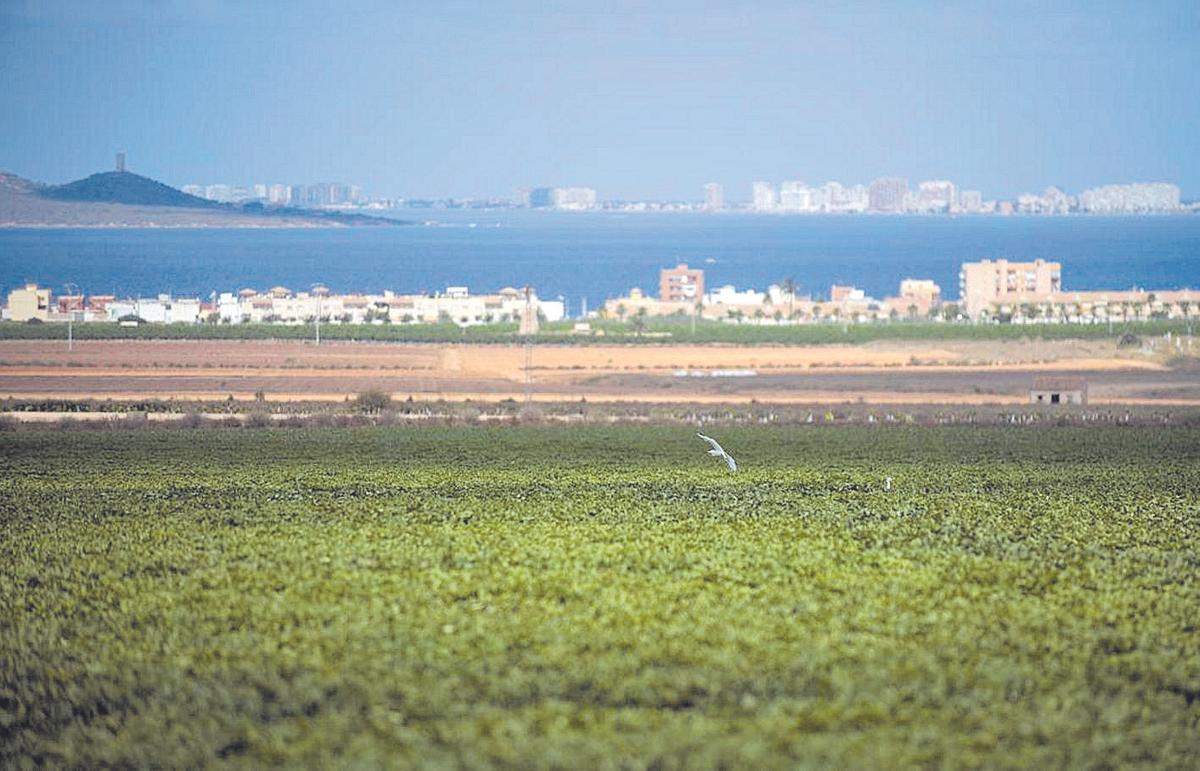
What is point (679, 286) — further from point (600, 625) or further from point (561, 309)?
point (600, 625)

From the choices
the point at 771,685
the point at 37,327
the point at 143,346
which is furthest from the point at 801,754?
the point at 37,327

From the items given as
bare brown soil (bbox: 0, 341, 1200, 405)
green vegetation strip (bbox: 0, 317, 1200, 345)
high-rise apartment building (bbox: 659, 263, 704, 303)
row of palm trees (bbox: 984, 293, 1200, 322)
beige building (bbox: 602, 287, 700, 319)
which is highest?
high-rise apartment building (bbox: 659, 263, 704, 303)

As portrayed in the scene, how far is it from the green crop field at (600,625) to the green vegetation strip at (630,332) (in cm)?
5646

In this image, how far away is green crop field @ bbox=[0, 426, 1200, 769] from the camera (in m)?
10.5

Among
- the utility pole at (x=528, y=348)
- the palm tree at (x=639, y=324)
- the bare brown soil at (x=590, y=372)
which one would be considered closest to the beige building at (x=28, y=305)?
the bare brown soil at (x=590, y=372)

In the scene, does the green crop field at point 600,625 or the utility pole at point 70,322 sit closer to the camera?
the green crop field at point 600,625

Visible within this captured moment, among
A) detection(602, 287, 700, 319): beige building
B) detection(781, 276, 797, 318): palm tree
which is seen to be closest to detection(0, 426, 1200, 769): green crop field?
detection(602, 287, 700, 319): beige building

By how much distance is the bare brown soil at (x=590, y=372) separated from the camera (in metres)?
56.4

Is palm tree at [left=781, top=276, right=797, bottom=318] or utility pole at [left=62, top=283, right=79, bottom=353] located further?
palm tree at [left=781, top=276, right=797, bottom=318]

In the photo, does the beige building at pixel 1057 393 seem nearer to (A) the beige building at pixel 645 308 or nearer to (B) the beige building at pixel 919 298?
(B) the beige building at pixel 919 298

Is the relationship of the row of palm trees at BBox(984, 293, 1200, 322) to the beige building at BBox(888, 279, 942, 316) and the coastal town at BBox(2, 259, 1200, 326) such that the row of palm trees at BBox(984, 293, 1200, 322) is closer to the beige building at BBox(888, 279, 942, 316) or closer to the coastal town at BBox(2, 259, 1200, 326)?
the coastal town at BBox(2, 259, 1200, 326)

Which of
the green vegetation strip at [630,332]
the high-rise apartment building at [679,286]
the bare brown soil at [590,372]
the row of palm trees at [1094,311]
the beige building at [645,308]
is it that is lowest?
the bare brown soil at [590,372]

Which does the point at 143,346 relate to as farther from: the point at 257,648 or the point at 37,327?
the point at 257,648

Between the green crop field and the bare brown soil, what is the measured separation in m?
31.9
